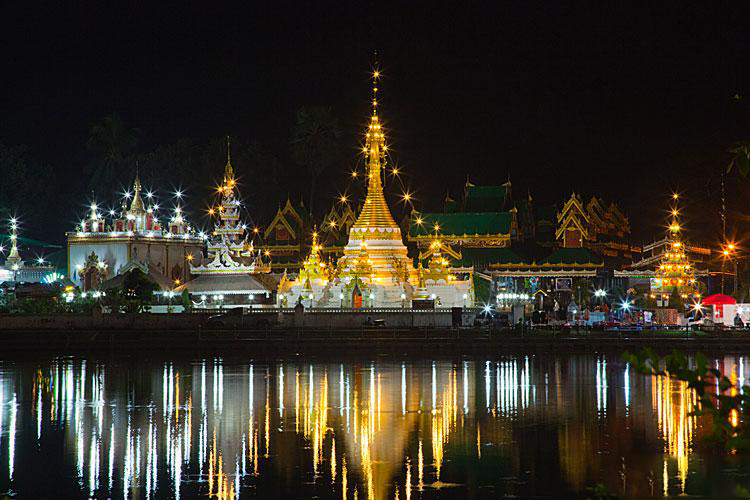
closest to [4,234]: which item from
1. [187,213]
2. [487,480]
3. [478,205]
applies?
[187,213]

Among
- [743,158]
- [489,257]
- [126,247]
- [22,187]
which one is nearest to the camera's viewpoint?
[743,158]

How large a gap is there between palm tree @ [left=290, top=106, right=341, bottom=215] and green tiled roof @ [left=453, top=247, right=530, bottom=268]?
67.6ft

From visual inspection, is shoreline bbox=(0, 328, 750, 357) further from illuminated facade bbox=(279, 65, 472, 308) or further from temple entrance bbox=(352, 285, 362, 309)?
illuminated facade bbox=(279, 65, 472, 308)

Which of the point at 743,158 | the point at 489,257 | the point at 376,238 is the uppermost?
the point at 376,238

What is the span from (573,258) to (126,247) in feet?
67.8

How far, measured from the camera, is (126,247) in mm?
56219

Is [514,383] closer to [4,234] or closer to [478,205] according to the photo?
[478,205]

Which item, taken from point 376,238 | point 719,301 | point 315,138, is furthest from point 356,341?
point 315,138

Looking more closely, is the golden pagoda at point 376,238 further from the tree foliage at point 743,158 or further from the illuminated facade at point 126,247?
the tree foliage at point 743,158

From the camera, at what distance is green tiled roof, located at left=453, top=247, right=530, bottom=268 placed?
59.8 metres

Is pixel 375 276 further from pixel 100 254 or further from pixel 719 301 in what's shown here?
pixel 100 254

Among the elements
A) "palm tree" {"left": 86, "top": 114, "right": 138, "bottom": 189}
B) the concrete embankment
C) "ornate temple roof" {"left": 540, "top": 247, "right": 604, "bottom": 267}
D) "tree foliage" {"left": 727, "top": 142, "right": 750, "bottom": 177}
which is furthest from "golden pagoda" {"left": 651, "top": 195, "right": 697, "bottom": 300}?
"tree foliage" {"left": 727, "top": 142, "right": 750, "bottom": 177}

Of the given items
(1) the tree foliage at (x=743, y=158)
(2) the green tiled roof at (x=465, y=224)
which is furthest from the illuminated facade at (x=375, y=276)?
(1) the tree foliage at (x=743, y=158)

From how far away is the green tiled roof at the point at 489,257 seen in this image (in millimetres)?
59812
